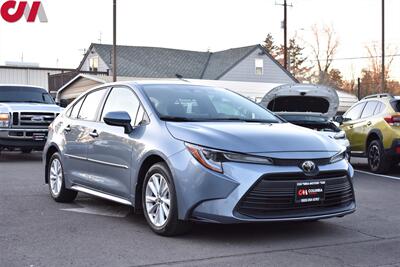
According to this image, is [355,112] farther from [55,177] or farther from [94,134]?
[94,134]

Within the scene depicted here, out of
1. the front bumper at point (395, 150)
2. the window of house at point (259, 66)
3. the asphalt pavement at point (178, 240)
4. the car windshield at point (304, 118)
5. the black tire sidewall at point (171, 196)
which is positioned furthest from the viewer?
the window of house at point (259, 66)

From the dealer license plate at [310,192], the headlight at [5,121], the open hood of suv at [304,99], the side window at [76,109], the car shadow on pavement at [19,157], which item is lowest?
the car shadow on pavement at [19,157]

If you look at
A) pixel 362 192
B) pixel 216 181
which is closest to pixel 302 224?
pixel 216 181

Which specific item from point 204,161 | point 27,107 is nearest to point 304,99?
point 27,107

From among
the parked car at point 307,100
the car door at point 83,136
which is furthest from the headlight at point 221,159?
the parked car at point 307,100

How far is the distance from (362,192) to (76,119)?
457 cm

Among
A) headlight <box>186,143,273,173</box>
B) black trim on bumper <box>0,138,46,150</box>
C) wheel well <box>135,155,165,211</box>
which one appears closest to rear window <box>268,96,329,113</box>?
black trim on bumper <box>0,138,46,150</box>

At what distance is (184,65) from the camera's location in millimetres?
43438

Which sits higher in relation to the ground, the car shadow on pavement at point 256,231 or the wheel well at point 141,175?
the wheel well at point 141,175

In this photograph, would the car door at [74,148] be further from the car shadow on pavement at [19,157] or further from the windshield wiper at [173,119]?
the car shadow on pavement at [19,157]

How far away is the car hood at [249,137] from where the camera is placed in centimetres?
555

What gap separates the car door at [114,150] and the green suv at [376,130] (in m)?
6.49

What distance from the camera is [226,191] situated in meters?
5.41

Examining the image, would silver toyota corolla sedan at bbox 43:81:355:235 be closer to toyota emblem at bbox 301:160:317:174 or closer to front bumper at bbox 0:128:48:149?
toyota emblem at bbox 301:160:317:174
